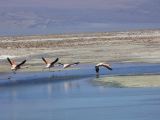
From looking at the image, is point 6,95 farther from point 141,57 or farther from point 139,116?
point 141,57

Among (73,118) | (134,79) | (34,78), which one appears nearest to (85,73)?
(34,78)

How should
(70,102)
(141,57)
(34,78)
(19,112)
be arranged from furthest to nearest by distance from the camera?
(141,57) → (34,78) → (70,102) → (19,112)

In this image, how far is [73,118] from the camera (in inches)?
988

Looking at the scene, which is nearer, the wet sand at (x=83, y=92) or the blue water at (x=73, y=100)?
the blue water at (x=73, y=100)

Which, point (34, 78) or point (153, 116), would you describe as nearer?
point (153, 116)

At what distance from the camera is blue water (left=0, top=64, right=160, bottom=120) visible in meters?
25.8

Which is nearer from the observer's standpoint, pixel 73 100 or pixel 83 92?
pixel 73 100

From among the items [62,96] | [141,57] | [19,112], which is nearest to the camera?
[19,112]

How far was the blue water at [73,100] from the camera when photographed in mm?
25781

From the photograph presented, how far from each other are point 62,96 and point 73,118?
6236 millimetres

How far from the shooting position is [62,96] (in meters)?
31.3

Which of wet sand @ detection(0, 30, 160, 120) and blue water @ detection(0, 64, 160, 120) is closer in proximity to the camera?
blue water @ detection(0, 64, 160, 120)

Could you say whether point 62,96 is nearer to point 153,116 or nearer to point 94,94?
point 94,94

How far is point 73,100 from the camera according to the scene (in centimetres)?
2967
